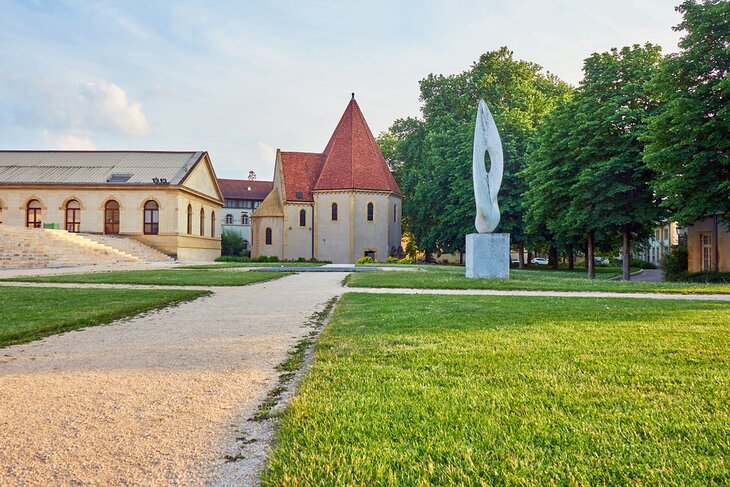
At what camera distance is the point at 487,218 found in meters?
17.2

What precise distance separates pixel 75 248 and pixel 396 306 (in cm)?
3012

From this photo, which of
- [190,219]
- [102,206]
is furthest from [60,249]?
[190,219]

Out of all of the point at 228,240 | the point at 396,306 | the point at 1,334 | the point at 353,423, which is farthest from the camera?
the point at 228,240

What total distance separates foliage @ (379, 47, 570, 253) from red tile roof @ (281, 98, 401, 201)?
304 cm

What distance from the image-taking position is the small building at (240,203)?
269ft

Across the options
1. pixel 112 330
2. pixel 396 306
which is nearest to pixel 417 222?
pixel 396 306

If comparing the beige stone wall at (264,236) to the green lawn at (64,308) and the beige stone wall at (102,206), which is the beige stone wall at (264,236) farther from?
the green lawn at (64,308)

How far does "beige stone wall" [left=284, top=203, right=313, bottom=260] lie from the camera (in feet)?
151

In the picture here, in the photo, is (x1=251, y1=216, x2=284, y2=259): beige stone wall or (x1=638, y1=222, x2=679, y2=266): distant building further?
(x1=638, y1=222, x2=679, y2=266): distant building

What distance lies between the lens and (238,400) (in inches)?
141

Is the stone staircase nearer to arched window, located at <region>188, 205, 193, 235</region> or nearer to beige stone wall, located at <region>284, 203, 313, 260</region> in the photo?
arched window, located at <region>188, 205, 193, 235</region>

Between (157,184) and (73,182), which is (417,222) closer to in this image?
(157,184)

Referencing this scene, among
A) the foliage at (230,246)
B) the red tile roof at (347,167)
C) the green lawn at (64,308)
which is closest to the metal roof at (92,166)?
the red tile roof at (347,167)

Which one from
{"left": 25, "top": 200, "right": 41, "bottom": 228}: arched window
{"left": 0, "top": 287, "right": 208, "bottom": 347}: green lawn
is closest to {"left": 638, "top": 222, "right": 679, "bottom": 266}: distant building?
{"left": 0, "top": 287, "right": 208, "bottom": 347}: green lawn
